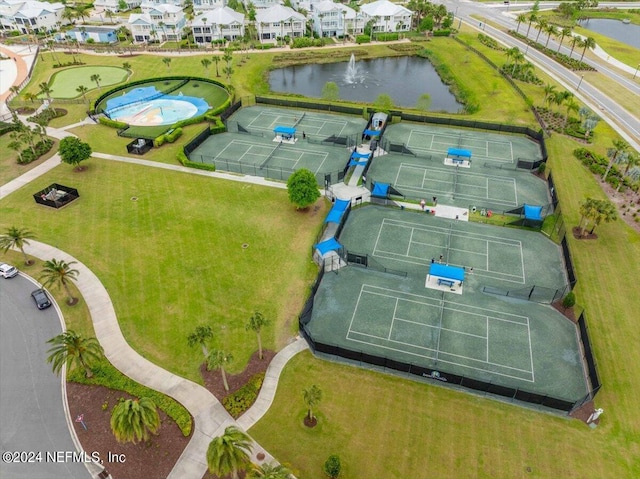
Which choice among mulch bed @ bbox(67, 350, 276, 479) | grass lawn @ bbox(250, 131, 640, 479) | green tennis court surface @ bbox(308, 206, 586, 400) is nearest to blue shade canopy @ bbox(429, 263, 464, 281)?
green tennis court surface @ bbox(308, 206, 586, 400)

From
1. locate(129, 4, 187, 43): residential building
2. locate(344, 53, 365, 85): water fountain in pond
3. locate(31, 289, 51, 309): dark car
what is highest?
locate(129, 4, 187, 43): residential building

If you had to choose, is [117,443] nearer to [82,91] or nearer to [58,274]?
[58,274]

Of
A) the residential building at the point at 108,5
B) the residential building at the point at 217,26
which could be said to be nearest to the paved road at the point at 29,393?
the residential building at the point at 217,26

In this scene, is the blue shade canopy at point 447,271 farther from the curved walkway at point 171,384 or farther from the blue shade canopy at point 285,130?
the blue shade canopy at point 285,130

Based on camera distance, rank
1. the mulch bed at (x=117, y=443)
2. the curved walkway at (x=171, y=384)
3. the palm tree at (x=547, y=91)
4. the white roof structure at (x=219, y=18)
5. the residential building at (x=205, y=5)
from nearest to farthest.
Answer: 1. the mulch bed at (x=117, y=443)
2. the curved walkway at (x=171, y=384)
3. the palm tree at (x=547, y=91)
4. the white roof structure at (x=219, y=18)
5. the residential building at (x=205, y=5)

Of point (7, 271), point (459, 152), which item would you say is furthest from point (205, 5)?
point (7, 271)

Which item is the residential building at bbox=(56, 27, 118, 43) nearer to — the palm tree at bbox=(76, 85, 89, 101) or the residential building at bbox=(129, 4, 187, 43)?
the residential building at bbox=(129, 4, 187, 43)
